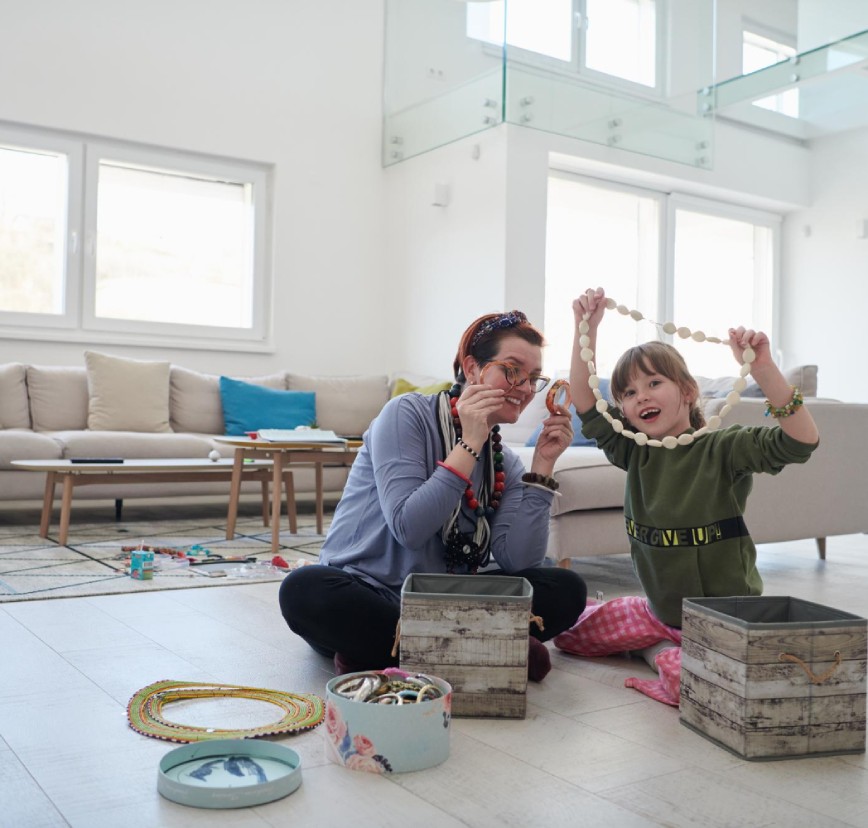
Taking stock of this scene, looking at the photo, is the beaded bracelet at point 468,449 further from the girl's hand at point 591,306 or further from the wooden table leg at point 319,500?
the wooden table leg at point 319,500

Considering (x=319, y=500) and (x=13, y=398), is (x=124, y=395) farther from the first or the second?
(x=319, y=500)

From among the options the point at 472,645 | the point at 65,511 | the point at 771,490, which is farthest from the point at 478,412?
the point at 65,511

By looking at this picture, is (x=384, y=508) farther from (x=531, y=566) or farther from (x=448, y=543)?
(x=531, y=566)

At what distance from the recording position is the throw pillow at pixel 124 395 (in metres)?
5.00

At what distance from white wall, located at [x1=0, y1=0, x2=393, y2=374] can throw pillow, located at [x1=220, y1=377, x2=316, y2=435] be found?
1.93 feet

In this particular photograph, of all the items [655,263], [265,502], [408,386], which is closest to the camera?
[265,502]

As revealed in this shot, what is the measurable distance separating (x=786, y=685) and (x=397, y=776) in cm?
64

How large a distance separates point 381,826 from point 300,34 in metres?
5.74

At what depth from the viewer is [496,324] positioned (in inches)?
75.1

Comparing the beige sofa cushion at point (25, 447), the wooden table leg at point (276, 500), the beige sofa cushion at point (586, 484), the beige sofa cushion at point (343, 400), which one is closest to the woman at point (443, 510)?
the beige sofa cushion at point (586, 484)

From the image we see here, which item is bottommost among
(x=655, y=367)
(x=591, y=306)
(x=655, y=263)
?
(x=655, y=367)

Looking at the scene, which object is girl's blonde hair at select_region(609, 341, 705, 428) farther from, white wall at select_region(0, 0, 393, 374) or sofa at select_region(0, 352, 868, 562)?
white wall at select_region(0, 0, 393, 374)

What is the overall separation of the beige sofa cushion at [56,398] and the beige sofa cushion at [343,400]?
1.25 meters

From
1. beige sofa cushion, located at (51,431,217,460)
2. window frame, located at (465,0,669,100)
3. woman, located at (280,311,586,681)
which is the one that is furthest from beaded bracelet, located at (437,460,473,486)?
window frame, located at (465,0,669,100)
